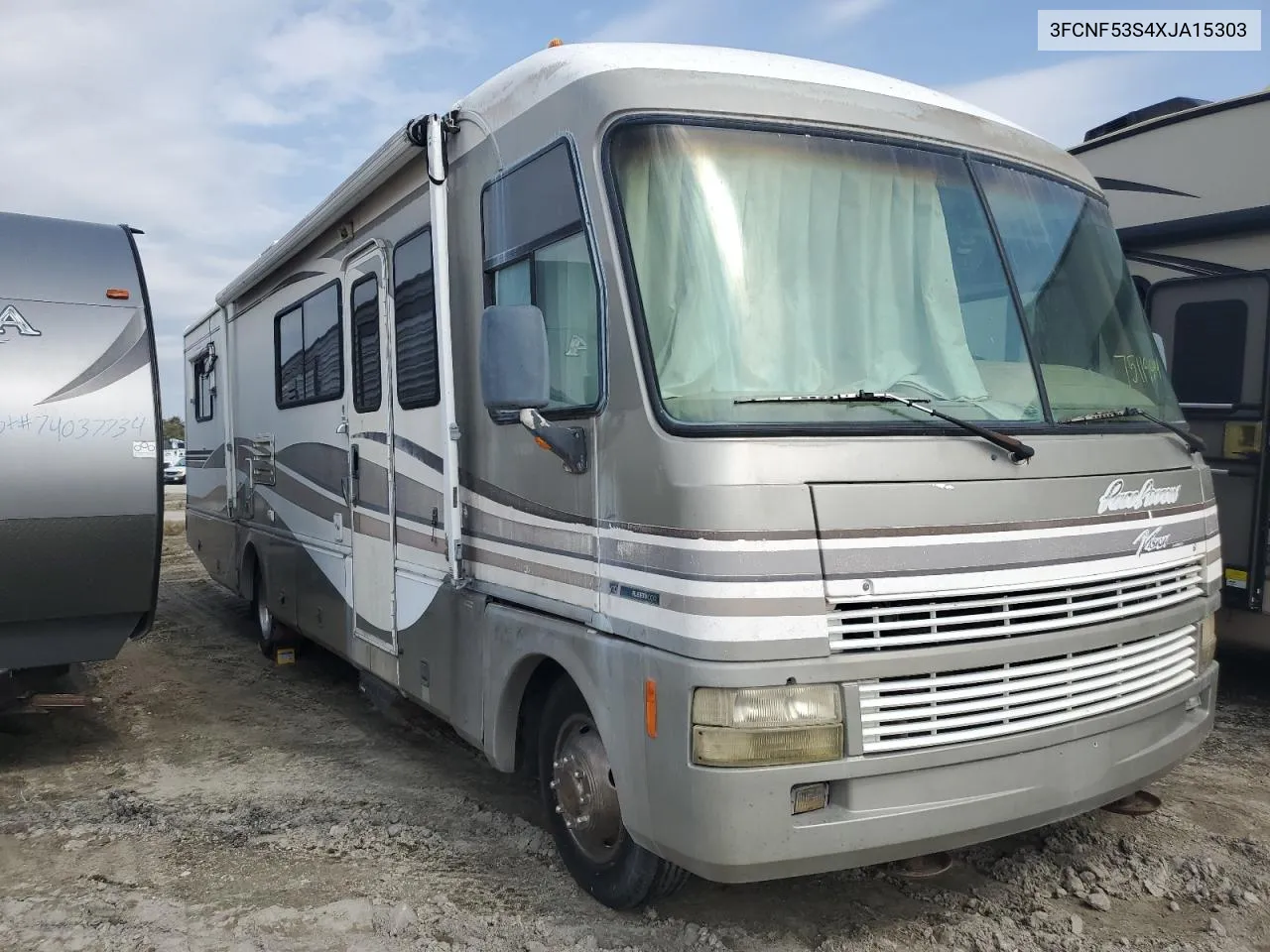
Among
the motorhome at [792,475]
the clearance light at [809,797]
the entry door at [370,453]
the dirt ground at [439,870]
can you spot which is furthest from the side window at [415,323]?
the clearance light at [809,797]

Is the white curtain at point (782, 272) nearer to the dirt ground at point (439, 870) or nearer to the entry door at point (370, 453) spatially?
the dirt ground at point (439, 870)

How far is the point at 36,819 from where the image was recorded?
16.2 ft

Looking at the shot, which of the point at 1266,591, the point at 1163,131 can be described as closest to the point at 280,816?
the point at 1266,591

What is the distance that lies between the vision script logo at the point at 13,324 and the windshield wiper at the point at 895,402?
3763 millimetres

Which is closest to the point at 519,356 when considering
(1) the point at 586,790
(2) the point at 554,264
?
(2) the point at 554,264

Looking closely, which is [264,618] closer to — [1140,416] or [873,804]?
[873,804]

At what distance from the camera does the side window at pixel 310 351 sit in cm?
626

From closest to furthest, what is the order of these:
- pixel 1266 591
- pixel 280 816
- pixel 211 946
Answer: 1. pixel 211 946
2. pixel 280 816
3. pixel 1266 591

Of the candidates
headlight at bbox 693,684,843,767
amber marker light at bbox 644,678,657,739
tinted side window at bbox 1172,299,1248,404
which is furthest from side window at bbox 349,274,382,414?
tinted side window at bbox 1172,299,1248,404

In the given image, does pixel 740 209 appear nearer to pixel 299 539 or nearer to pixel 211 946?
pixel 211 946

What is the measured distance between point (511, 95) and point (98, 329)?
8.62 feet

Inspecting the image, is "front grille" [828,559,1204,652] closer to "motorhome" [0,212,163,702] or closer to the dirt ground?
the dirt ground

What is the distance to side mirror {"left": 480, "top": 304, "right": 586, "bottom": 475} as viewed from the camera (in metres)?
3.62

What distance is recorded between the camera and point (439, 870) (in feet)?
14.1
